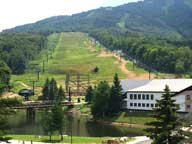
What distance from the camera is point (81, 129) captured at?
103 meters

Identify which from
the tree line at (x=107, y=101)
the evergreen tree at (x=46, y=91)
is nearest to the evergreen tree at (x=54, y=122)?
the tree line at (x=107, y=101)

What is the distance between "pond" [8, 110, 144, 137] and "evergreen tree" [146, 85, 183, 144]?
165 feet

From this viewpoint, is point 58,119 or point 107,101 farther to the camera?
point 107,101

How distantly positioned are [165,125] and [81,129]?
63.7 metres

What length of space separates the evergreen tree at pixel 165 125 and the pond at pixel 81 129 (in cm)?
5041

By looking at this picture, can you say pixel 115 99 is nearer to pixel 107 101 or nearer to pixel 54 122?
pixel 107 101

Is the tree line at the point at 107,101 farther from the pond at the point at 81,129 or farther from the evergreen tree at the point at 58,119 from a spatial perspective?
the evergreen tree at the point at 58,119

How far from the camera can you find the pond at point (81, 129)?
314 ft

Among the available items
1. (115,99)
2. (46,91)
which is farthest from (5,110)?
(46,91)

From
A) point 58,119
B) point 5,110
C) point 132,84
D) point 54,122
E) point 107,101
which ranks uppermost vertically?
point 132,84

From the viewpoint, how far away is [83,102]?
153 meters

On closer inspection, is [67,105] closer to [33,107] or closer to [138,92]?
[33,107]

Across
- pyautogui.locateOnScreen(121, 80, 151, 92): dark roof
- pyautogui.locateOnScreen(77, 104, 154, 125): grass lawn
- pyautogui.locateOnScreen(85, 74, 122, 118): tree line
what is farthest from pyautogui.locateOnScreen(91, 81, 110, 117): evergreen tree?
pyautogui.locateOnScreen(121, 80, 151, 92): dark roof

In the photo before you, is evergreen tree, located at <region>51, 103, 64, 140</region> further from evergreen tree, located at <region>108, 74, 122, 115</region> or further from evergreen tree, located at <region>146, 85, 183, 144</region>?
evergreen tree, located at <region>146, 85, 183, 144</region>
